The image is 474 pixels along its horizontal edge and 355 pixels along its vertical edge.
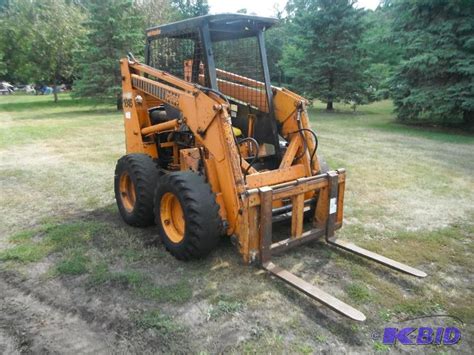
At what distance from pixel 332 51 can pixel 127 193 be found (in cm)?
1459

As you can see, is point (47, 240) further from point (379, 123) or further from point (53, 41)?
point (53, 41)

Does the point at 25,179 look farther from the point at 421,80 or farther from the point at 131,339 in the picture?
the point at 421,80

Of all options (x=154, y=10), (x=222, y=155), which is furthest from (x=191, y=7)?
(x=222, y=155)

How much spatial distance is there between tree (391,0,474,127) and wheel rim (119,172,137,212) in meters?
10.2

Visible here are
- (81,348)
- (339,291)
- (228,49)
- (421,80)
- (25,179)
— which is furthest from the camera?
(421,80)

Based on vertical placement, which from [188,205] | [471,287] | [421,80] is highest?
[421,80]

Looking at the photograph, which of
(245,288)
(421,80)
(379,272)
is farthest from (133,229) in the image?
(421,80)

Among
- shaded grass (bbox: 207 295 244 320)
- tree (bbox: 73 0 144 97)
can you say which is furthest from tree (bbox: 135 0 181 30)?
shaded grass (bbox: 207 295 244 320)

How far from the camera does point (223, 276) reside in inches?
137

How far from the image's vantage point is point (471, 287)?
338cm

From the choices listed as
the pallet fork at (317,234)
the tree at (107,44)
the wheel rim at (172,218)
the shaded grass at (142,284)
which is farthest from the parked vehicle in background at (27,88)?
the pallet fork at (317,234)

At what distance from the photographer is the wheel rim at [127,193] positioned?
464cm

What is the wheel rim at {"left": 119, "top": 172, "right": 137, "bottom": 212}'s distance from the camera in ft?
15.2

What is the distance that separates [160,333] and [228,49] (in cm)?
314
